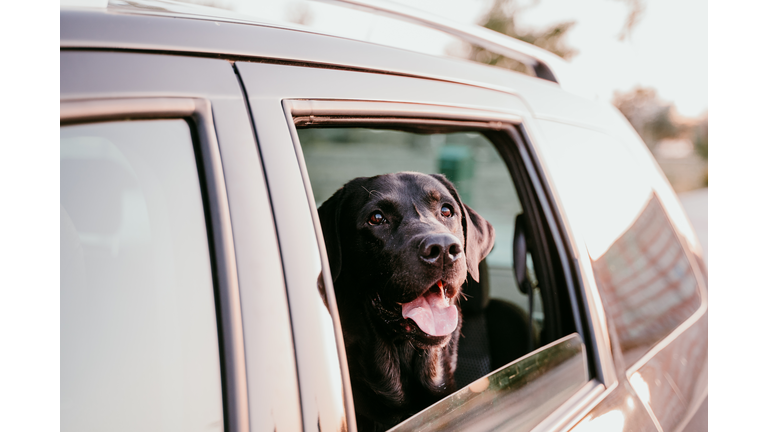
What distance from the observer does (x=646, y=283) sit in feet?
6.28

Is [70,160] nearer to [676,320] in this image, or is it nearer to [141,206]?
[141,206]

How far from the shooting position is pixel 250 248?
0.81 metres

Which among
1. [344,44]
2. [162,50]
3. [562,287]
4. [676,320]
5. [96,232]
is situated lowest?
[676,320]

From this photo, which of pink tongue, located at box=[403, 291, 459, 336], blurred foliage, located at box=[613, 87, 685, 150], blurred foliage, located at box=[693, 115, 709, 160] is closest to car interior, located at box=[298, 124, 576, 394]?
pink tongue, located at box=[403, 291, 459, 336]

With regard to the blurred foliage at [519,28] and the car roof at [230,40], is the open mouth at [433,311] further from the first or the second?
the blurred foliage at [519,28]

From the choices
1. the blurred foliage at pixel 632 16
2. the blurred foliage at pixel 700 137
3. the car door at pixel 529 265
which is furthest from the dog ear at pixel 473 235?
the blurred foliage at pixel 700 137

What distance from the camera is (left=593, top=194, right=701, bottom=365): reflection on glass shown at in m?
1.70

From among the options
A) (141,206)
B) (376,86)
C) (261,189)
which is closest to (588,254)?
(376,86)

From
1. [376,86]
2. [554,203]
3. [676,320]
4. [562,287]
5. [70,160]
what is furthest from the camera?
[676,320]

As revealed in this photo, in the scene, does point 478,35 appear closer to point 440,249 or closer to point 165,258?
point 440,249

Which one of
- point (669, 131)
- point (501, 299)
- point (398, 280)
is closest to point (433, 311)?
point (398, 280)

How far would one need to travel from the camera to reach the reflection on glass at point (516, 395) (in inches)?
44.1

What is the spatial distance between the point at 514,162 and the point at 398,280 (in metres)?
0.61

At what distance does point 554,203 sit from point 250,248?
3.86ft
